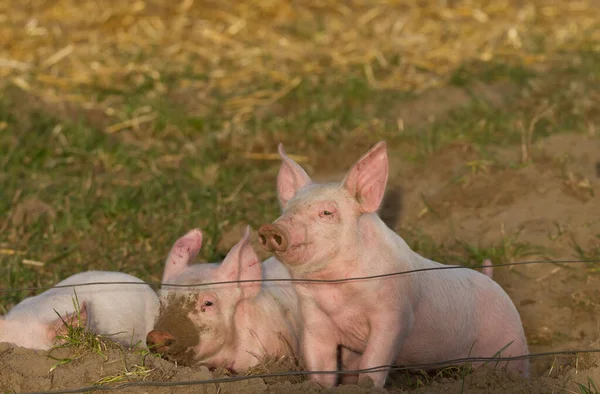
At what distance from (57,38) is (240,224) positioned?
504cm

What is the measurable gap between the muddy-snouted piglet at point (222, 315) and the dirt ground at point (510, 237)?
38 centimetres

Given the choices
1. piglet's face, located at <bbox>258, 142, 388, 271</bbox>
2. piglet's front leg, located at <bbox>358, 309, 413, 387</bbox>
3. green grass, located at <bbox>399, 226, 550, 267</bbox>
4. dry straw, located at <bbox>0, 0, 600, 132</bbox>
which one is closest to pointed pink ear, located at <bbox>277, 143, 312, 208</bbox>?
piglet's face, located at <bbox>258, 142, 388, 271</bbox>

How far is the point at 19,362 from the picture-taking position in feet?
15.1

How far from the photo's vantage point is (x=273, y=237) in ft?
14.5

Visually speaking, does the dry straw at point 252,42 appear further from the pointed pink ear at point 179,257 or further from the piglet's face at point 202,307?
the piglet's face at point 202,307

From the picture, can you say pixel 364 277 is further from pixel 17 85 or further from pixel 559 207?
pixel 17 85

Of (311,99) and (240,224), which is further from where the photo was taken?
Result: (311,99)

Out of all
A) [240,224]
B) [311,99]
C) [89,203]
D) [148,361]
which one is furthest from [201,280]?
[311,99]

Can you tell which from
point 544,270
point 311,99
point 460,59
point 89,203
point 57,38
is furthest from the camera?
point 57,38

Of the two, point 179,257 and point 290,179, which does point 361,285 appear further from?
point 179,257

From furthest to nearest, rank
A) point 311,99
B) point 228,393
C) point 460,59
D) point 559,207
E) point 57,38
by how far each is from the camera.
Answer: point 57,38, point 460,59, point 311,99, point 559,207, point 228,393

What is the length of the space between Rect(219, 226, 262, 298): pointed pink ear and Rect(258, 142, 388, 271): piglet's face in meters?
0.39

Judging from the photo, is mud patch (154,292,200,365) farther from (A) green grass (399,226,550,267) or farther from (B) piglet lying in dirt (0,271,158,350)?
(A) green grass (399,226,550,267)

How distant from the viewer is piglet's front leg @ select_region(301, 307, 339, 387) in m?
4.90
